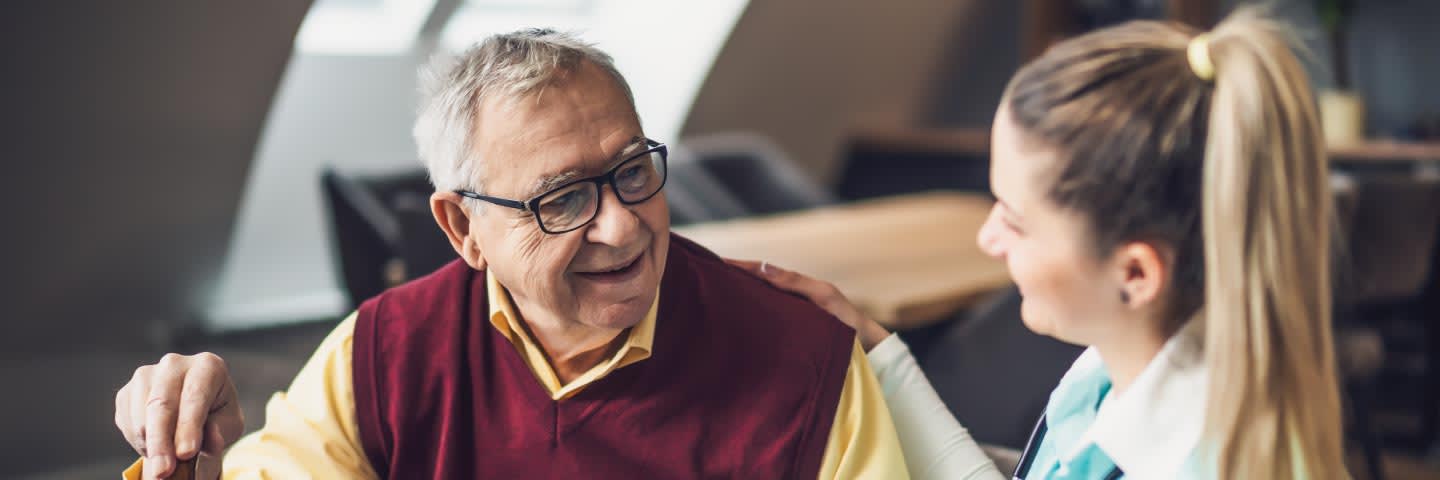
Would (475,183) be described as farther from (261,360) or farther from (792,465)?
(261,360)

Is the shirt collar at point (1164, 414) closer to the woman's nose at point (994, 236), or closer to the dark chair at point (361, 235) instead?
the woman's nose at point (994, 236)

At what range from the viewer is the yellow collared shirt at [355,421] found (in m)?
1.33

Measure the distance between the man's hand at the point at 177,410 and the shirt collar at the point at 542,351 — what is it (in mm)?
293

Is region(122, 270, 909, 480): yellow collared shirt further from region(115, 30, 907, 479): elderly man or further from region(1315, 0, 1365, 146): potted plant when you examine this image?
region(1315, 0, 1365, 146): potted plant

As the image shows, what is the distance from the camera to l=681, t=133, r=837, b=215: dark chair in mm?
4877

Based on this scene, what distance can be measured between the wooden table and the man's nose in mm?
1632

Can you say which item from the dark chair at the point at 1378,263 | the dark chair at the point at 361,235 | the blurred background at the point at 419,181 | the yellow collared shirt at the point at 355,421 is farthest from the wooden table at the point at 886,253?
the yellow collared shirt at the point at 355,421

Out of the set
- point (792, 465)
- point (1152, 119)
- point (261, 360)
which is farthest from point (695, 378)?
point (261, 360)

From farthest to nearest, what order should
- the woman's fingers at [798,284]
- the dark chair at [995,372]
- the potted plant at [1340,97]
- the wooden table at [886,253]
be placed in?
the potted plant at [1340,97]
the wooden table at [886,253]
the dark chair at [995,372]
the woman's fingers at [798,284]

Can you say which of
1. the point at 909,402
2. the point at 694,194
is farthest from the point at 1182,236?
the point at 694,194

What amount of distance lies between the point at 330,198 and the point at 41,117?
1.16 m

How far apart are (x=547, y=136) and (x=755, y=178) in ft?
12.3

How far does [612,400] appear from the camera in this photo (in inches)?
53.2

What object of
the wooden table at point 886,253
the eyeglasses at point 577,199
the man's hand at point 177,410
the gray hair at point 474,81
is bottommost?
the wooden table at point 886,253
